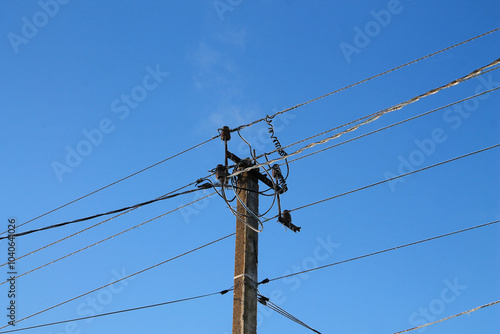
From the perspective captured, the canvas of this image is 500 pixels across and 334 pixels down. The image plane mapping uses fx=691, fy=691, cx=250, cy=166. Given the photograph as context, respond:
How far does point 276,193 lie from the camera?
11039mm

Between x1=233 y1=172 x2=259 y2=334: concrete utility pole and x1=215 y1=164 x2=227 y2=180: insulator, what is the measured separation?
26 centimetres

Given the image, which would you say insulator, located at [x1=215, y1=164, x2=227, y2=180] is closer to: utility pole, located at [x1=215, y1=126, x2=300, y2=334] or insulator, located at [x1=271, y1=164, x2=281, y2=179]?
utility pole, located at [x1=215, y1=126, x2=300, y2=334]

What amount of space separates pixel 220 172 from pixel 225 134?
0.70 metres

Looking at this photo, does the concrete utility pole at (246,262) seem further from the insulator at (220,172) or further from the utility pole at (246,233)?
the insulator at (220,172)

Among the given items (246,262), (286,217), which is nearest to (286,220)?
(286,217)

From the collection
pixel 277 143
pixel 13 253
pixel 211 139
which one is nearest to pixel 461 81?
pixel 277 143

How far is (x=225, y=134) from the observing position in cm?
1122

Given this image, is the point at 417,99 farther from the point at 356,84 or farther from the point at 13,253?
the point at 13,253

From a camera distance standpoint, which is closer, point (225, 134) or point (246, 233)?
point (246, 233)

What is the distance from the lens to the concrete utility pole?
9.57m

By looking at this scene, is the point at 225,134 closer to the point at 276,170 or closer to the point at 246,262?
the point at 276,170

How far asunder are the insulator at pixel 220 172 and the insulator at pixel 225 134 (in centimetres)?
50

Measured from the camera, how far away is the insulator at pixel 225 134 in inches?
441

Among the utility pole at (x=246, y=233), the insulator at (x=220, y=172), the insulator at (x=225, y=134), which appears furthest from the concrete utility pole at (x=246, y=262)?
the insulator at (x=225, y=134)
